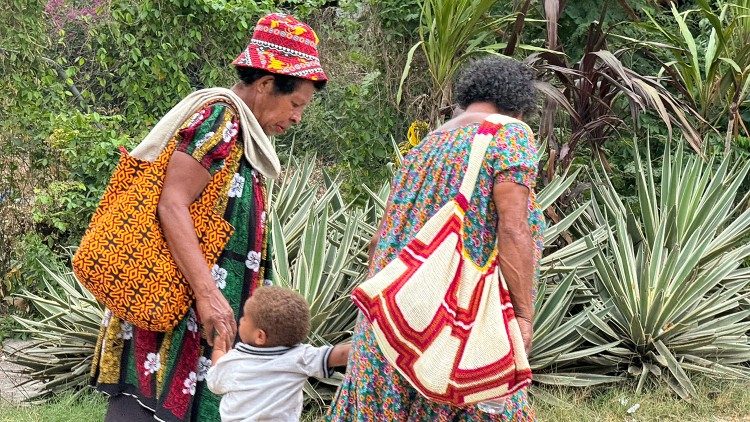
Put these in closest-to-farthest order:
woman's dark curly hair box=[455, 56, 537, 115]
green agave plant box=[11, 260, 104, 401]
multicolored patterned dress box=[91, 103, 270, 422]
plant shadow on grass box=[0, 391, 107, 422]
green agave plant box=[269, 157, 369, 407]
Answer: woman's dark curly hair box=[455, 56, 537, 115] → multicolored patterned dress box=[91, 103, 270, 422] → plant shadow on grass box=[0, 391, 107, 422] → green agave plant box=[269, 157, 369, 407] → green agave plant box=[11, 260, 104, 401]

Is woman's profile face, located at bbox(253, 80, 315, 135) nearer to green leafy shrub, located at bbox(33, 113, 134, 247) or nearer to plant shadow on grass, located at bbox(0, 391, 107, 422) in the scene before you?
plant shadow on grass, located at bbox(0, 391, 107, 422)

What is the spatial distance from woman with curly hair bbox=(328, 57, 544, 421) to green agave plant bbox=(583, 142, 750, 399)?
2433 millimetres

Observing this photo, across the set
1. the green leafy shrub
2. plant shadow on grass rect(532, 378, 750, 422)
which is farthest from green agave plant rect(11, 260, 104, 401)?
plant shadow on grass rect(532, 378, 750, 422)

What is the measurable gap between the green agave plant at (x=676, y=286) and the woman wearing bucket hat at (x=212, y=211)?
2484 mm

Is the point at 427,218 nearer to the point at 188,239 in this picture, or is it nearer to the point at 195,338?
the point at 188,239

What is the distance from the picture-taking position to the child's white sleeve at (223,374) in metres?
3.24

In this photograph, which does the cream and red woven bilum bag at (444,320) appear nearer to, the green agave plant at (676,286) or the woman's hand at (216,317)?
the woman's hand at (216,317)

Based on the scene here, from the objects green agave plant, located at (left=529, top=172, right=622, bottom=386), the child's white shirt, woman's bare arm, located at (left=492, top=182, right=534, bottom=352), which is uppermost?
woman's bare arm, located at (left=492, top=182, right=534, bottom=352)

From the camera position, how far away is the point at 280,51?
11.4ft

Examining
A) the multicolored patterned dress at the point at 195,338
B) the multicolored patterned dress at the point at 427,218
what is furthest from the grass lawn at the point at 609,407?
the multicolored patterned dress at the point at 427,218

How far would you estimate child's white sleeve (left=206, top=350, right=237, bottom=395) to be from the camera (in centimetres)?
324

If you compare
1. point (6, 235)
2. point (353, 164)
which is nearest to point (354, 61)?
point (353, 164)

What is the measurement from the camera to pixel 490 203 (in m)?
3.06

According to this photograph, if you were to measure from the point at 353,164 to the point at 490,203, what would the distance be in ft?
20.9
